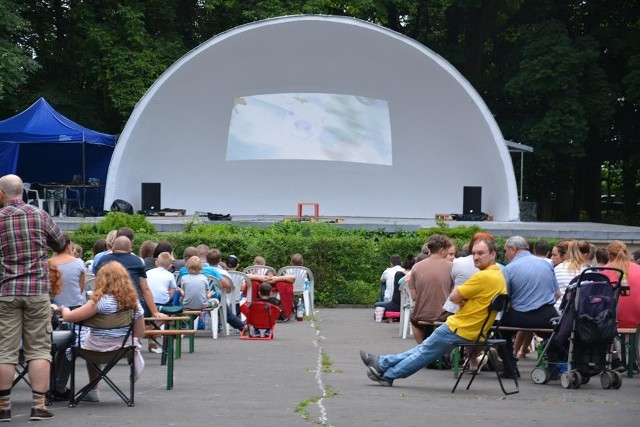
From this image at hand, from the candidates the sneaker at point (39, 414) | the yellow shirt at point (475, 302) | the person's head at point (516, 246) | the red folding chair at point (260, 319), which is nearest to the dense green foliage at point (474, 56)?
the red folding chair at point (260, 319)

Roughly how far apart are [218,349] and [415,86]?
2116cm

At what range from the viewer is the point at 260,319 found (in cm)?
1270

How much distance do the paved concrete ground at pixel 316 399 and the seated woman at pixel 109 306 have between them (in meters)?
0.45

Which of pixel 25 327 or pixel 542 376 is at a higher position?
pixel 25 327

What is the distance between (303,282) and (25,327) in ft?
29.7

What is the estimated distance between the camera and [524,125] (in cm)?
3472

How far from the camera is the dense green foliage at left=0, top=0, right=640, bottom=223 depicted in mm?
31969

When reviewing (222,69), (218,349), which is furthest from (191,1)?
(218,349)

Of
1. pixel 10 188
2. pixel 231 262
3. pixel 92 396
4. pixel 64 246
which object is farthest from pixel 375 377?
pixel 231 262

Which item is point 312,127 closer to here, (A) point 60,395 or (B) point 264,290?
(B) point 264,290

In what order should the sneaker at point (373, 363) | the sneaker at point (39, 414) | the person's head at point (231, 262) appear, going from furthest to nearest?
the person's head at point (231, 262)
the sneaker at point (373, 363)
the sneaker at point (39, 414)

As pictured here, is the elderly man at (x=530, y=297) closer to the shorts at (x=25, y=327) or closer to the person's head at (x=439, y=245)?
the person's head at (x=439, y=245)

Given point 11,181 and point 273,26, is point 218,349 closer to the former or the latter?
point 11,181

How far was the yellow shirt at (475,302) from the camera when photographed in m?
8.55
